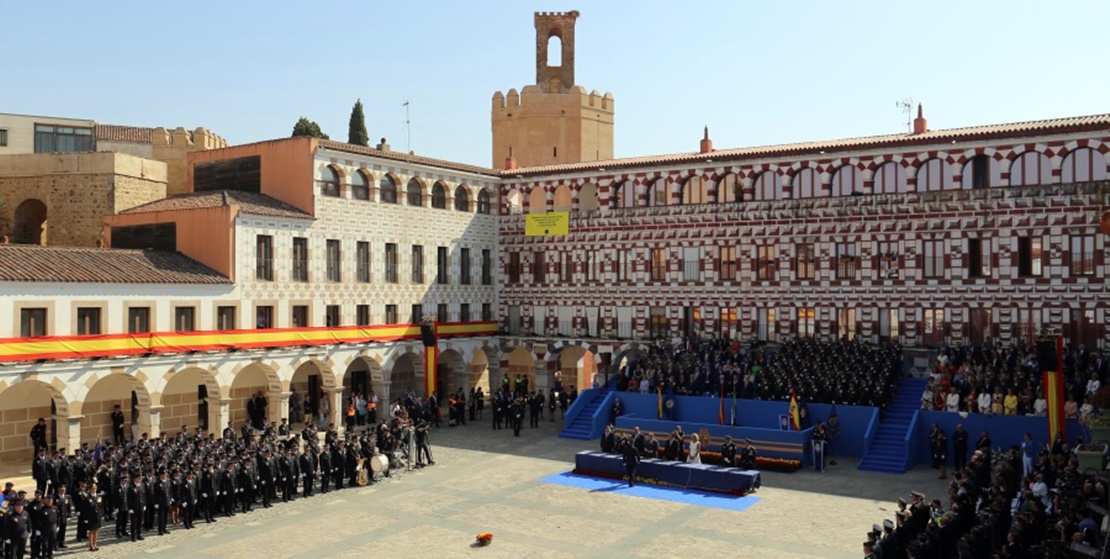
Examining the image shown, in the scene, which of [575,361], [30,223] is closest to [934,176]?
[575,361]

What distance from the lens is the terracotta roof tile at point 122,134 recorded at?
55769 mm

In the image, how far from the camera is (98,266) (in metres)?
34.5

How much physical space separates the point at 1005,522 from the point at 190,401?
31063mm

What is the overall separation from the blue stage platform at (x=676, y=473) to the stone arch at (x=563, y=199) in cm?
2195

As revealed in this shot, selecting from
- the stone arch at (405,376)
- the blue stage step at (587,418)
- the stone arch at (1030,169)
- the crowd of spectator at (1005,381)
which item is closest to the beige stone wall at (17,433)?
the stone arch at (405,376)

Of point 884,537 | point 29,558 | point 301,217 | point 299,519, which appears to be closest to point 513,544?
point 299,519

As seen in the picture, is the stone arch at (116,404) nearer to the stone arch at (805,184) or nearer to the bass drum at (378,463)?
the bass drum at (378,463)

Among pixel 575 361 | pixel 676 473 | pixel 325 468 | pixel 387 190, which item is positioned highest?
pixel 387 190

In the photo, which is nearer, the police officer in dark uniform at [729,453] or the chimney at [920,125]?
the police officer in dark uniform at [729,453]

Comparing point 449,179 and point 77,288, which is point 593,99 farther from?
point 77,288

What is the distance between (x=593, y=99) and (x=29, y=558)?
47659 mm

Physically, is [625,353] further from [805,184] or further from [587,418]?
[805,184]

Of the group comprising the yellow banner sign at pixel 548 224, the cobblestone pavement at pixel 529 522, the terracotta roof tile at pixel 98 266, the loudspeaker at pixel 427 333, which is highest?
the yellow banner sign at pixel 548 224

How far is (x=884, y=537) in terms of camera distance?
18.7 metres
